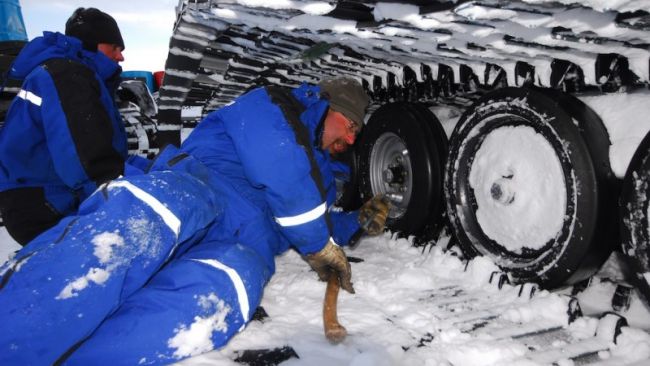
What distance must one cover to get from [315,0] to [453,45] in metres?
0.66

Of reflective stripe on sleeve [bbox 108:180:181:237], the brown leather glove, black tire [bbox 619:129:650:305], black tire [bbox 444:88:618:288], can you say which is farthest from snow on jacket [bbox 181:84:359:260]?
black tire [bbox 619:129:650:305]

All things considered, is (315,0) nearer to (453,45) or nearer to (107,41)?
(453,45)

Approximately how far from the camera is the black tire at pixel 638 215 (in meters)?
1.36

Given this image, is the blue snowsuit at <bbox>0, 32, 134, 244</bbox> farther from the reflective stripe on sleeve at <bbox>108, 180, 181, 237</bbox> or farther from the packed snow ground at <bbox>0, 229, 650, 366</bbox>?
the packed snow ground at <bbox>0, 229, 650, 366</bbox>

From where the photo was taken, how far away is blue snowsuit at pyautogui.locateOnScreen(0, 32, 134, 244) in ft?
6.76

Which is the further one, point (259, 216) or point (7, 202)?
point (7, 202)

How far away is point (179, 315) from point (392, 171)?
1.82 metres

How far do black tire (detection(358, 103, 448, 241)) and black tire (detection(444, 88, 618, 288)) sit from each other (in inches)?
9.7

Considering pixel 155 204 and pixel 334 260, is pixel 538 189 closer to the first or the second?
pixel 334 260

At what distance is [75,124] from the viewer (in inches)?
81.0

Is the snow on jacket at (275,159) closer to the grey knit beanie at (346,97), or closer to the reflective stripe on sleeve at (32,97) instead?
the grey knit beanie at (346,97)

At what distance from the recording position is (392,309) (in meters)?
1.78

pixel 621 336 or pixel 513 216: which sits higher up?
pixel 513 216

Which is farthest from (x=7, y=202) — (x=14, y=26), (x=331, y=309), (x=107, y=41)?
(x=14, y=26)
